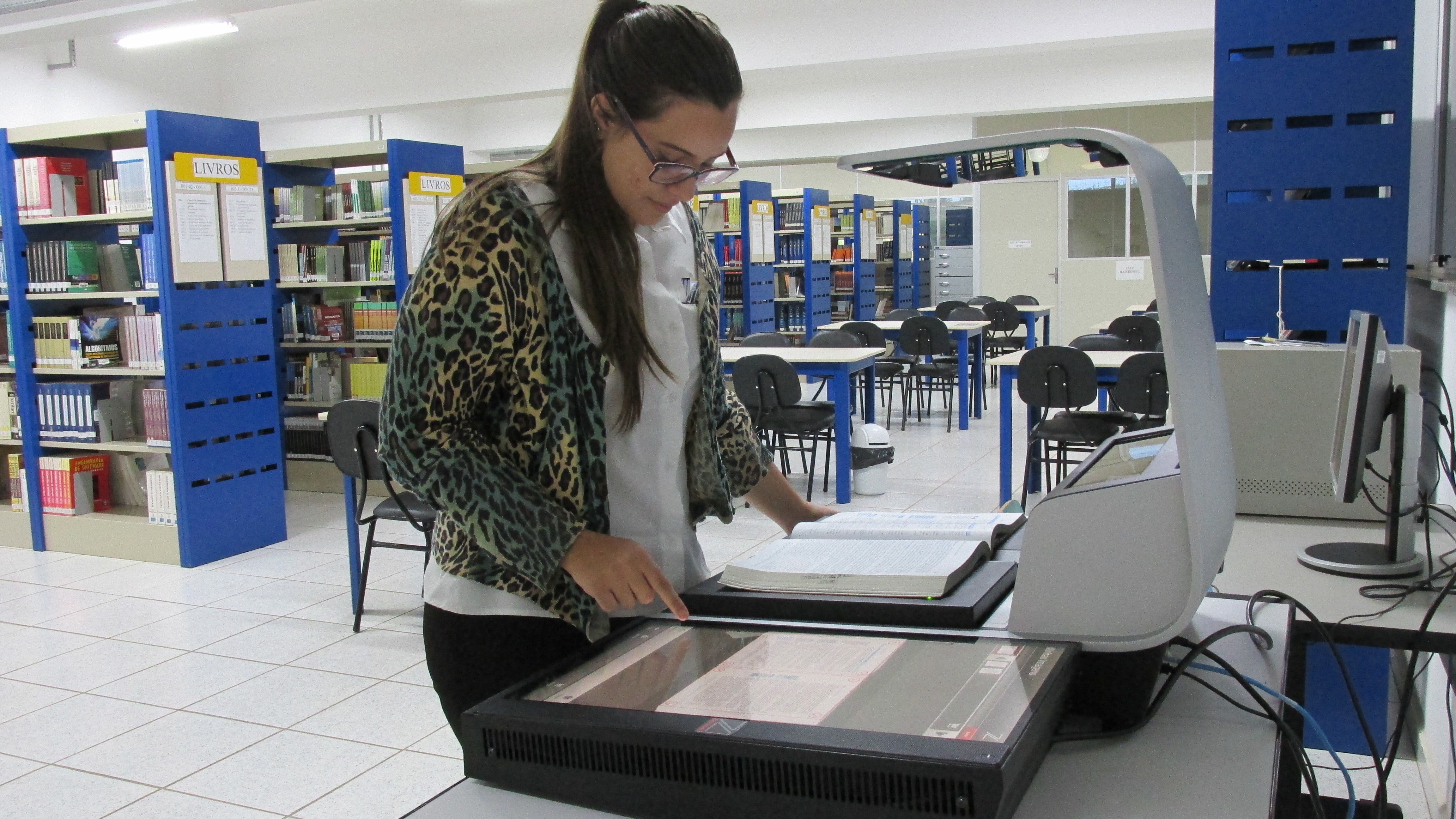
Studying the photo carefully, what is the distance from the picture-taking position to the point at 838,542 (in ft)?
4.05

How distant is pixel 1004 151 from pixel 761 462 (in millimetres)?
532

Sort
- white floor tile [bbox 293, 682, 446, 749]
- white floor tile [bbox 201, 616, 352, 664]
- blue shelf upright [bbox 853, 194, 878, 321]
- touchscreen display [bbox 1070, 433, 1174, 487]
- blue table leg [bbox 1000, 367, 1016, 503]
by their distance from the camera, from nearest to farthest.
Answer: touchscreen display [bbox 1070, 433, 1174, 487], white floor tile [bbox 293, 682, 446, 749], white floor tile [bbox 201, 616, 352, 664], blue table leg [bbox 1000, 367, 1016, 503], blue shelf upright [bbox 853, 194, 878, 321]

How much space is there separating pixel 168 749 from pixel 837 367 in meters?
3.83

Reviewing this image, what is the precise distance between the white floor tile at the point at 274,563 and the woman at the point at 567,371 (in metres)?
3.87

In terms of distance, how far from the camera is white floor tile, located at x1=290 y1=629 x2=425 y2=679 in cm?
346

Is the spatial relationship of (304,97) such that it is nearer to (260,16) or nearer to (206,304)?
(260,16)

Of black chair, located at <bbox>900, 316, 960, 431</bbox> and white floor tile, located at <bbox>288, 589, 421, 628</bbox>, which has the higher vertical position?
black chair, located at <bbox>900, 316, 960, 431</bbox>

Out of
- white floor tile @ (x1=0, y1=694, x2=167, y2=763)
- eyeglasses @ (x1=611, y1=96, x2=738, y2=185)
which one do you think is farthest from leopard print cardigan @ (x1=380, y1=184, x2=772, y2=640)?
white floor tile @ (x1=0, y1=694, x2=167, y2=763)

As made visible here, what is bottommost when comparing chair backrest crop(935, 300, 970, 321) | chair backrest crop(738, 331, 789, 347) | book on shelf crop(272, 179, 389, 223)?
chair backrest crop(738, 331, 789, 347)

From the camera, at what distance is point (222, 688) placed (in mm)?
3309

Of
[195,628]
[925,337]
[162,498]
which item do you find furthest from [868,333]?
[195,628]

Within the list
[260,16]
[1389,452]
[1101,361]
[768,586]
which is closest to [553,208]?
[768,586]

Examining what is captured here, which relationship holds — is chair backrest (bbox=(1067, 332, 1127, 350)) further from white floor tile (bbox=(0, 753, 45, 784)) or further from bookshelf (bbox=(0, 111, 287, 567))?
white floor tile (bbox=(0, 753, 45, 784))

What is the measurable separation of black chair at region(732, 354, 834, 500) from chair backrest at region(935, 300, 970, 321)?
4284 mm
